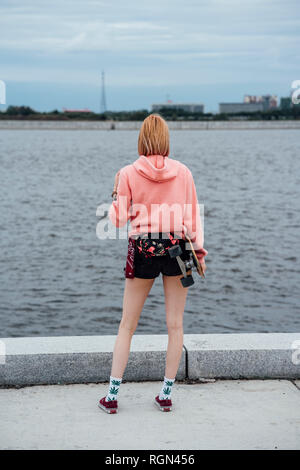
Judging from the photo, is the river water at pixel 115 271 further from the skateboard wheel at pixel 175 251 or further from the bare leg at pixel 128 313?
the skateboard wheel at pixel 175 251

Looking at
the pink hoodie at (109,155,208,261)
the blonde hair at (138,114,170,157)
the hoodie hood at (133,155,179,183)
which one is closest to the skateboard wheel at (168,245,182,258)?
the pink hoodie at (109,155,208,261)

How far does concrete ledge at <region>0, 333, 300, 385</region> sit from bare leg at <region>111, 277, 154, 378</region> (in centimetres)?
55

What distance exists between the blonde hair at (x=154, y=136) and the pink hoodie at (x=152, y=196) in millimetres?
38

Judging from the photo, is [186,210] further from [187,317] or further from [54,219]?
[54,219]

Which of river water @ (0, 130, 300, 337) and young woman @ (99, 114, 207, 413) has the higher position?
young woman @ (99, 114, 207, 413)

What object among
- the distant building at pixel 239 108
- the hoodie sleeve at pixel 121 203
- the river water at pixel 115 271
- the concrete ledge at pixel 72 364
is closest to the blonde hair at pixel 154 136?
the hoodie sleeve at pixel 121 203

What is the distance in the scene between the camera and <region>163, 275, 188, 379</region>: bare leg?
3912mm

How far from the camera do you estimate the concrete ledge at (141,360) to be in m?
4.45

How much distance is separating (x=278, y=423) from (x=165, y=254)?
1.18m

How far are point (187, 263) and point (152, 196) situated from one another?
439 millimetres

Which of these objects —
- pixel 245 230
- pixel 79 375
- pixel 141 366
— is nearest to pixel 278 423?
pixel 141 366

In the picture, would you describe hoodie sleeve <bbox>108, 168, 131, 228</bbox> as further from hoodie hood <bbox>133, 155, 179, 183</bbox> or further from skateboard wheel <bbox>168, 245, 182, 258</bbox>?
skateboard wheel <bbox>168, 245, 182, 258</bbox>

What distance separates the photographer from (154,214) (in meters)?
3.78

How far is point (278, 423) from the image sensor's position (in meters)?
3.82
